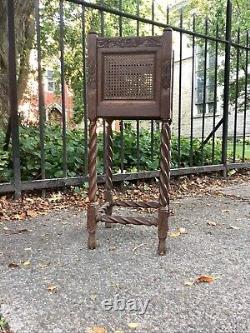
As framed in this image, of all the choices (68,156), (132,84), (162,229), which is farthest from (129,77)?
(68,156)

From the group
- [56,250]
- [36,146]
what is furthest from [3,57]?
[56,250]

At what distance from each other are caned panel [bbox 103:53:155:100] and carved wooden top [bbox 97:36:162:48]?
0.19 ft

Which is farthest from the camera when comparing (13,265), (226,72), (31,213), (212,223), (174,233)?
(226,72)

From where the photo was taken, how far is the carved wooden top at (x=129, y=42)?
213 cm

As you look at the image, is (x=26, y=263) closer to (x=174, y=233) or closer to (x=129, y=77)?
(x=174, y=233)

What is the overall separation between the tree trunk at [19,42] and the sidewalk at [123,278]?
2.52 meters

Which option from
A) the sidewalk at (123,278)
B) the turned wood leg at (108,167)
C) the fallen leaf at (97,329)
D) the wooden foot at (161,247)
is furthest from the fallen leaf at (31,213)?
the fallen leaf at (97,329)

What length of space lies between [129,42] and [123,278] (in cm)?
134

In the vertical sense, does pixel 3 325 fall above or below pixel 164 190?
→ below

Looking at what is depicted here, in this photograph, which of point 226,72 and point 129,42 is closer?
point 129,42

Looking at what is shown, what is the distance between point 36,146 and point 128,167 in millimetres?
1102

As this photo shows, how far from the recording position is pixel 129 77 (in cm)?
220

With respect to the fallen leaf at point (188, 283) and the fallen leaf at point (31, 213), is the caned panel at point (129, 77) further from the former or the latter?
the fallen leaf at point (31, 213)

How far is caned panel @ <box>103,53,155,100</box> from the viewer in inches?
85.2
